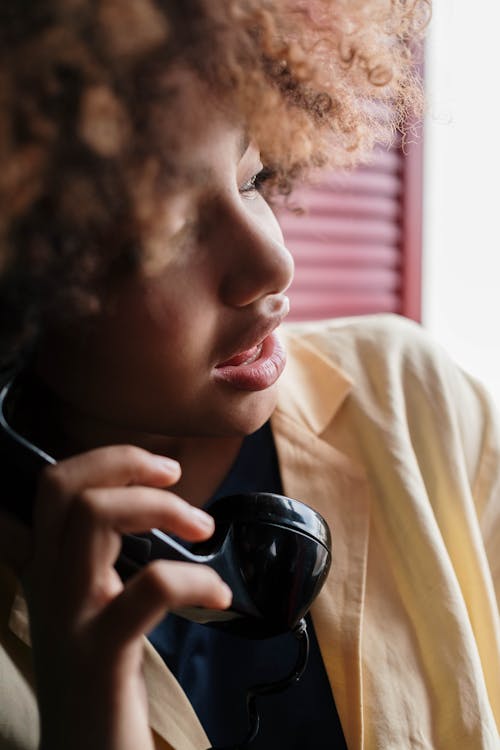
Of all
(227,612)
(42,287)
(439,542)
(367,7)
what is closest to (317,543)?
(227,612)

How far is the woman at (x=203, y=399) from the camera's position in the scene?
635 mm

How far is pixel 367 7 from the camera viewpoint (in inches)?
31.9

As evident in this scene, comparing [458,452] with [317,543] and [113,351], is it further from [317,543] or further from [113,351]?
[113,351]

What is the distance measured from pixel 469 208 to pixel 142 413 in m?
1.66

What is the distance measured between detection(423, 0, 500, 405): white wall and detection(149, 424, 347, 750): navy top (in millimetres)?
1365

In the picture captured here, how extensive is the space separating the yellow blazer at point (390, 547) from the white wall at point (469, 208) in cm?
110

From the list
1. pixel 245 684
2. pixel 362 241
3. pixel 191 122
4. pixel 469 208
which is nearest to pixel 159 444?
pixel 245 684

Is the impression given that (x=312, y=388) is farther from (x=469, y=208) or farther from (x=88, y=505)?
(x=469, y=208)

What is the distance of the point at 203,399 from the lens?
789 mm

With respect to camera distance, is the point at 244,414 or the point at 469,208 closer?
the point at 244,414

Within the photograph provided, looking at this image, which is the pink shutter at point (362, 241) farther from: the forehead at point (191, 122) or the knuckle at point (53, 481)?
the knuckle at point (53, 481)

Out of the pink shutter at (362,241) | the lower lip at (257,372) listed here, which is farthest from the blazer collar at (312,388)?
the pink shutter at (362,241)

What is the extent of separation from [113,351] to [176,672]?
0.37 meters

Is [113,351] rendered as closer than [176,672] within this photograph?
Yes
